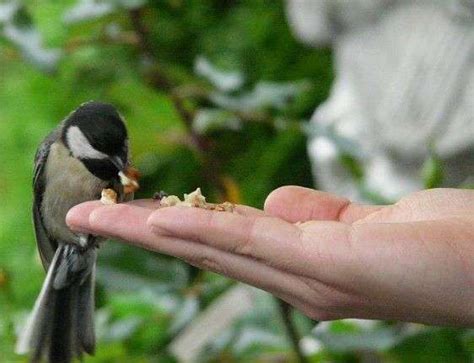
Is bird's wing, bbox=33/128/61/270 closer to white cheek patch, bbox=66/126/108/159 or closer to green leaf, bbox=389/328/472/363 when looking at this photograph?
white cheek patch, bbox=66/126/108/159

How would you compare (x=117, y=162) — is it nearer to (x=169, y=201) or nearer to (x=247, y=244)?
(x=169, y=201)

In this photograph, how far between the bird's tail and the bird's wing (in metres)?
0.02

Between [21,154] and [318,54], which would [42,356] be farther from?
[318,54]

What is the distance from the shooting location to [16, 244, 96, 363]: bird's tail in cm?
107

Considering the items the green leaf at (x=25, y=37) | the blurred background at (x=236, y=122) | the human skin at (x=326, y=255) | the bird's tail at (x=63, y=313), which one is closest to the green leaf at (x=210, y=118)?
the blurred background at (x=236, y=122)

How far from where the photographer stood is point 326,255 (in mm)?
814

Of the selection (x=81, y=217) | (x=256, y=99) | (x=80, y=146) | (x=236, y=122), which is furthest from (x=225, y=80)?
(x=81, y=217)

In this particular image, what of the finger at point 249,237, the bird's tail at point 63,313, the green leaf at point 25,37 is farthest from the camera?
the green leaf at point 25,37

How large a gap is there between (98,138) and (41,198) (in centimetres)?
17

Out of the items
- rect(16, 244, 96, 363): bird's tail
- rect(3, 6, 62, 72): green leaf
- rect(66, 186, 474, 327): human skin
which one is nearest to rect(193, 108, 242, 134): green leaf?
rect(3, 6, 62, 72): green leaf

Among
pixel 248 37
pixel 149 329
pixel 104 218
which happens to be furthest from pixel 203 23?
pixel 104 218

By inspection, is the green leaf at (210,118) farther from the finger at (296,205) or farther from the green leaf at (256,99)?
the finger at (296,205)

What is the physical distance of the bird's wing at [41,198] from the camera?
1100mm

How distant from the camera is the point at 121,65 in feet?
6.08
